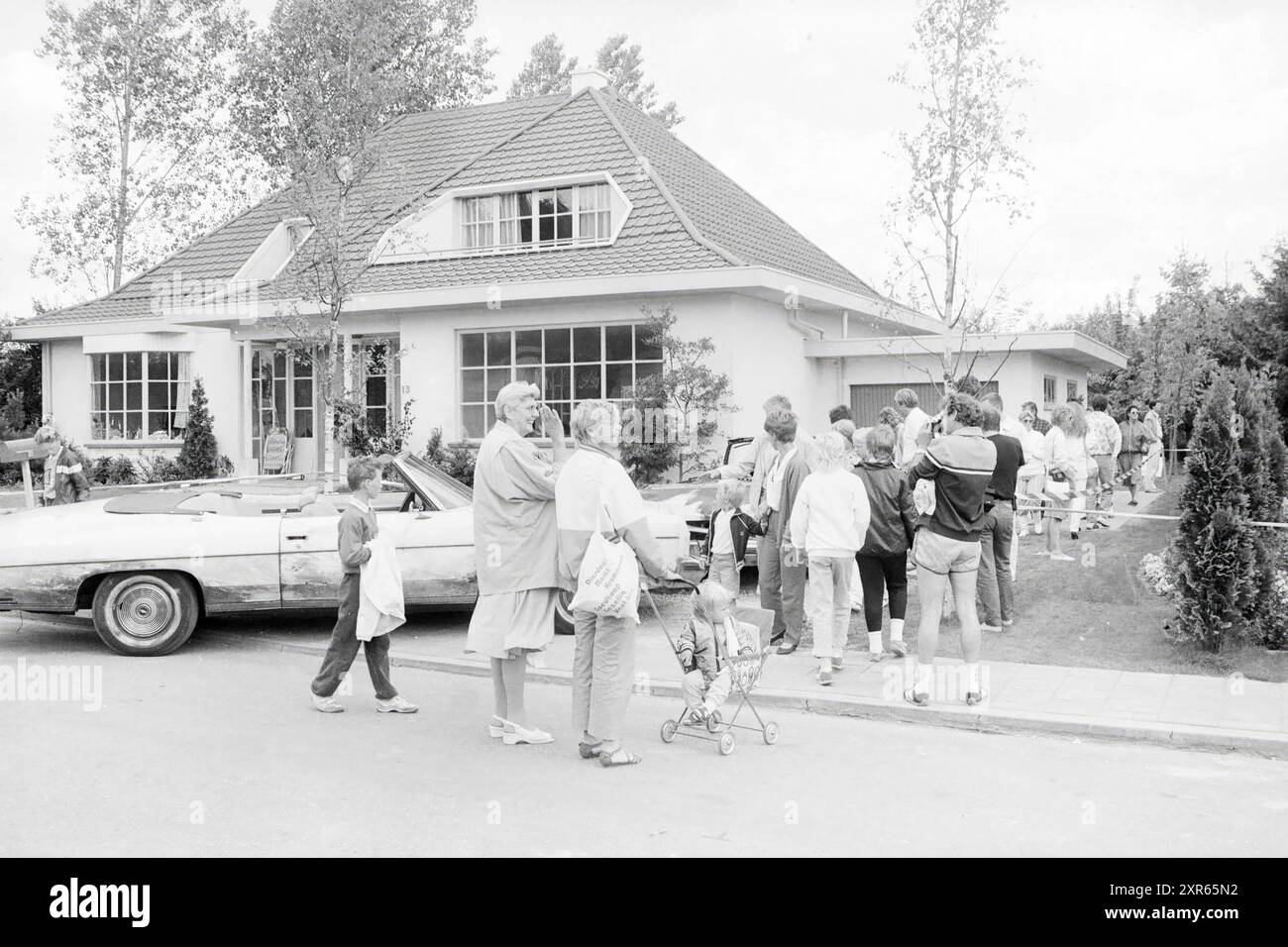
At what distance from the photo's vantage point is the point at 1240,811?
5.44 metres

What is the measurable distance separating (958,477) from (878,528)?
131cm

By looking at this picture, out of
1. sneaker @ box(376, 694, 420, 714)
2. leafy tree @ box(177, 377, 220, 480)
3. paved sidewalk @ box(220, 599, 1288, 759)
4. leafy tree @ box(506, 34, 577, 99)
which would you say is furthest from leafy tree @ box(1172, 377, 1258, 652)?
leafy tree @ box(506, 34, 577, 99)

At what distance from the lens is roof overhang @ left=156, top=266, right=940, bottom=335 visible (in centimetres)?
1728

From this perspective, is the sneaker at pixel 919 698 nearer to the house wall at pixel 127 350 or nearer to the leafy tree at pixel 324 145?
the leafy tree at pixel 324 145

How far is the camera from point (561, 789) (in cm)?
567

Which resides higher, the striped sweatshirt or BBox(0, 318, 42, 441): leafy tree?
BBox(0, 318, 42, 441): leafy tree

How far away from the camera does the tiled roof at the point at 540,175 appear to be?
18.9m

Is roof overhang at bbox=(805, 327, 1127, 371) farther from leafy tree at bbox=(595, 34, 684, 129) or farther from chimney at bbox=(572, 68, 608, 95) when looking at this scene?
leafy tree at bbox=(595, 34, 684, 129)

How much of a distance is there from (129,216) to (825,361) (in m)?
24.0

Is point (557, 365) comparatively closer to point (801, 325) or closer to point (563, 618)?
point (801, 325)

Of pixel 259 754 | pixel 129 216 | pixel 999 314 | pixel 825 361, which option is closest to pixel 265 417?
pixel 825 361

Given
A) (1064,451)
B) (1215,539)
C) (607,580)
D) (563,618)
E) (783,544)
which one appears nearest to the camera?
(607,580)

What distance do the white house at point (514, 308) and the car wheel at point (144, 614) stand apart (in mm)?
9926

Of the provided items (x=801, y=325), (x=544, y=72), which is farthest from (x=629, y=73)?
(x=801, y=325)
